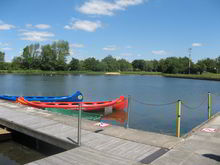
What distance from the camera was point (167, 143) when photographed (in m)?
5.40

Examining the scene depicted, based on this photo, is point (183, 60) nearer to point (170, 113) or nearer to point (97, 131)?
point (170, 113)

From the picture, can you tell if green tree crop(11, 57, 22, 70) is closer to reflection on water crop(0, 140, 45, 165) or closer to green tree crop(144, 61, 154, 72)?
green tree crop(144, 61, 154, 72)

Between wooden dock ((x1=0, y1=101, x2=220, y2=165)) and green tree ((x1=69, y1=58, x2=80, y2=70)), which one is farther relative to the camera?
green tree ((x1=69, y1=58, x2=80, y2=70))

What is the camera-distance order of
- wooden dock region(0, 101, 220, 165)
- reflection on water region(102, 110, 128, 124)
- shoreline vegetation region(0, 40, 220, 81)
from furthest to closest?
shoreline vegetation region(0, 40, 220, 81)
reflection on water region(102, 110, 128, 124)
wooden dock region(0, 101, 220, 165)

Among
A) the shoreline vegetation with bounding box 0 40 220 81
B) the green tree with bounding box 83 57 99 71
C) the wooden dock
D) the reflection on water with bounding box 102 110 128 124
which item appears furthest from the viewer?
the green tree with bounding box 83 57 99 71

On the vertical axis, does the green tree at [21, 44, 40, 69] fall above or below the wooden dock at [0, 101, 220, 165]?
above

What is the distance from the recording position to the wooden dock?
4438 mm

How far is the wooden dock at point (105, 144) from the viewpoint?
14.6 ft

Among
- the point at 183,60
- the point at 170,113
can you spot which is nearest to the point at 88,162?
the point at 170,113

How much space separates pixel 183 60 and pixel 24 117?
12321 centimetres

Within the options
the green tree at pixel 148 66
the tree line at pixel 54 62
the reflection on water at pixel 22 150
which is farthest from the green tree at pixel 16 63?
the reflection on water at pixel 22 150

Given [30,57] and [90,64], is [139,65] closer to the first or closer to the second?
[90,64]

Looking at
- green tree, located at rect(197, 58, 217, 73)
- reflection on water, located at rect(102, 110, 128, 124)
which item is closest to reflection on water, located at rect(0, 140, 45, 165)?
reflection on water, located at rect(102, 110, 128, 124)

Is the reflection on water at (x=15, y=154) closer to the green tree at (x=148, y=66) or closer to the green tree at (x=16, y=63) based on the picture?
the green tree at (x=16, y=63)
